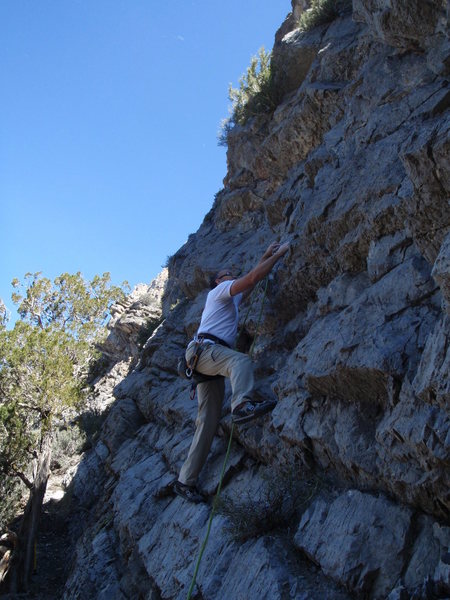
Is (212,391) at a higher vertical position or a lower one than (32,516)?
lower

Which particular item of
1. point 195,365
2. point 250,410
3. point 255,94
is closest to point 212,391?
point 195,365

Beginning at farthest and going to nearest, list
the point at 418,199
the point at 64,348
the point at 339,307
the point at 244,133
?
the point at 64,348, the point at 244,133, the point at 339,307, the point at 418,199

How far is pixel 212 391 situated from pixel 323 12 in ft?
29.7

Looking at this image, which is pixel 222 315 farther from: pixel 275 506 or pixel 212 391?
pixel 275 506

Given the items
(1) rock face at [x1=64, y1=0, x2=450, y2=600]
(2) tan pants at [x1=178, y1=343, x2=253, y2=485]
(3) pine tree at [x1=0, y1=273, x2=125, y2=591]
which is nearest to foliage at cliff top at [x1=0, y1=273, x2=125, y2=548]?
(3) pine tree at [x1=0, y1=273, x2=125, y2=591]

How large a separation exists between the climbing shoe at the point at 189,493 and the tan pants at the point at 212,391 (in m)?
0.06

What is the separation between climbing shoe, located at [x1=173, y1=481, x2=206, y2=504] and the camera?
581cm

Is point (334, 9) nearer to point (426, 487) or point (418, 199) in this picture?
point (418, 199)

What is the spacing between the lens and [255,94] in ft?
38.6

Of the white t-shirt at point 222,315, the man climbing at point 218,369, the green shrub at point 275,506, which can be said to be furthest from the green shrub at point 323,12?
the green shrub at point 275,506

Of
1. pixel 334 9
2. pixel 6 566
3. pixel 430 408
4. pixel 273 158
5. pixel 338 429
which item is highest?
pixel 334 9

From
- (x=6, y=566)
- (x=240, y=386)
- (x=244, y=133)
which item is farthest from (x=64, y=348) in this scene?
(x=240, y=386)

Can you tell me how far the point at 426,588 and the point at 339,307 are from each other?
3.19 meters

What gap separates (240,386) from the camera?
5484mm
